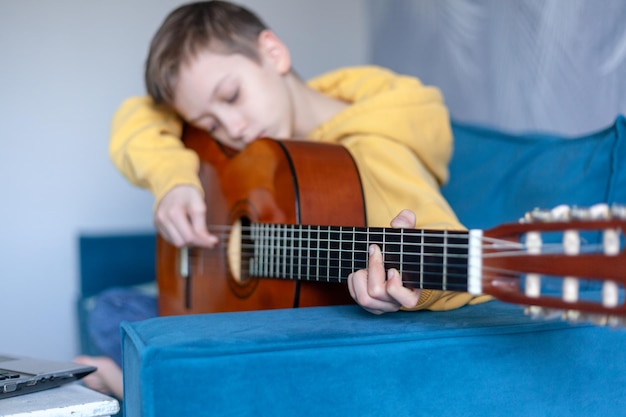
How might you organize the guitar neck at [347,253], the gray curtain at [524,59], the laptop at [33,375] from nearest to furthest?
the guitar neck at [347,253]
the laptop at [33,375]
the gray curtain at [524,59]

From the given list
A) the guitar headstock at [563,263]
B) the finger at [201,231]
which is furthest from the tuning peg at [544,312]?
the finger at [201,231]

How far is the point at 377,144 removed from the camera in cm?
135

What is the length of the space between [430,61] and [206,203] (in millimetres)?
1004

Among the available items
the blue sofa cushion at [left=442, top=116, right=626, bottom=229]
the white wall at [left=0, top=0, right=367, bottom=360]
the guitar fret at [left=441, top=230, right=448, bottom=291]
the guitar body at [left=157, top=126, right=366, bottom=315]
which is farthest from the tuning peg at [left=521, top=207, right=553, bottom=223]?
the white wall at [left=0, top=0, right=367, bottom=360]

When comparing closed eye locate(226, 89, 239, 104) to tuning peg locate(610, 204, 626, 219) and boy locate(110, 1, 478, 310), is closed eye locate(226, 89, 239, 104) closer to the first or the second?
boy locate(110, 1, 478, 310)

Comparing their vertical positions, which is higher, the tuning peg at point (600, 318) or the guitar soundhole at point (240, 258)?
the tuning peg at point (600, 318)

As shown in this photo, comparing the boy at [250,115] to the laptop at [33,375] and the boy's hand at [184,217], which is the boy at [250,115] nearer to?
the boy's hand at [184,217]

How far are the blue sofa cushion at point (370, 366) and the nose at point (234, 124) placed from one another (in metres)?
0.65

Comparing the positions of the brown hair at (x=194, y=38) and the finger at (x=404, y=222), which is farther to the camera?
the brown hair at (x=194, y=38)

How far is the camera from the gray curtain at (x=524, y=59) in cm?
146

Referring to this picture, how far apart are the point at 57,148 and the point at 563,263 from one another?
7.14ft

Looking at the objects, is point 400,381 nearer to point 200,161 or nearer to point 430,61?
point 200,161

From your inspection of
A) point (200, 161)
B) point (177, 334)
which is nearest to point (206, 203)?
point (200, 161)

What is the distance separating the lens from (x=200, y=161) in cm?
164
